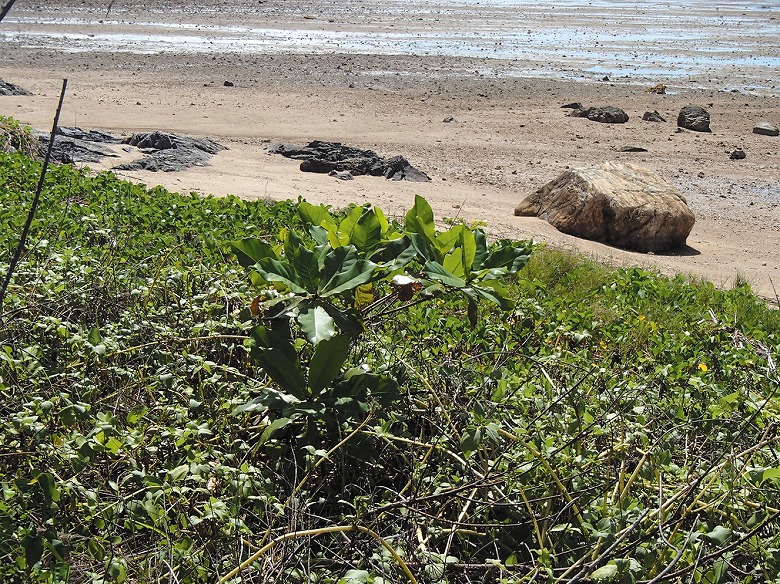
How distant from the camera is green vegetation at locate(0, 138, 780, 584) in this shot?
260 cm

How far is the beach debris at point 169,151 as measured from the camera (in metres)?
10.9

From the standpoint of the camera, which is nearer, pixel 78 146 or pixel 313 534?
pixel 313 534

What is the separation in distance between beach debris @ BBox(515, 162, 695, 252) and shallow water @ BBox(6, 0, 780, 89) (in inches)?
539

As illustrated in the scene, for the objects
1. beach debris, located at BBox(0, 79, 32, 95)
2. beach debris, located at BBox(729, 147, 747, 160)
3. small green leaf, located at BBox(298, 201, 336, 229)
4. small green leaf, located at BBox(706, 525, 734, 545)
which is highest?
small green leaf, located at BBox(298, 201, 336, 229)

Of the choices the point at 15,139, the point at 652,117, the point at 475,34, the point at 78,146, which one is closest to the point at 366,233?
the point at 15,139

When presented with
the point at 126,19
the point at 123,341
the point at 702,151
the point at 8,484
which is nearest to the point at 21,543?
the point at 8,484

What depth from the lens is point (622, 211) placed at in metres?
9.97

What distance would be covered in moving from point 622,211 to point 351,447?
7578mm

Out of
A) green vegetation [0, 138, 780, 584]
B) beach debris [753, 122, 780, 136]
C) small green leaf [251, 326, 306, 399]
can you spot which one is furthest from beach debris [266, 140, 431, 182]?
small green leaf [251, 326, 306, 399]

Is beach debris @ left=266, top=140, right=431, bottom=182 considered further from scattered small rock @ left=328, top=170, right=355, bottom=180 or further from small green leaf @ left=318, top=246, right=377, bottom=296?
small green leaf @ left=318, top=246, right=377, bottom=296

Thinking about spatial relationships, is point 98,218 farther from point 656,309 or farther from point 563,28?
point 563,28

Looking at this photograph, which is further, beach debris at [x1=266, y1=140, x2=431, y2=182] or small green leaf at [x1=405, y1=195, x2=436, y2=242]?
beach debris at [x1=266, y1=140, x2=431, y2=182]

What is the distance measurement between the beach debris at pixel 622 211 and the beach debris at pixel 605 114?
7.16 meters

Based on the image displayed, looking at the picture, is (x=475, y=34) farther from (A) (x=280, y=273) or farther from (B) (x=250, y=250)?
(A) (x=280, y=273)
